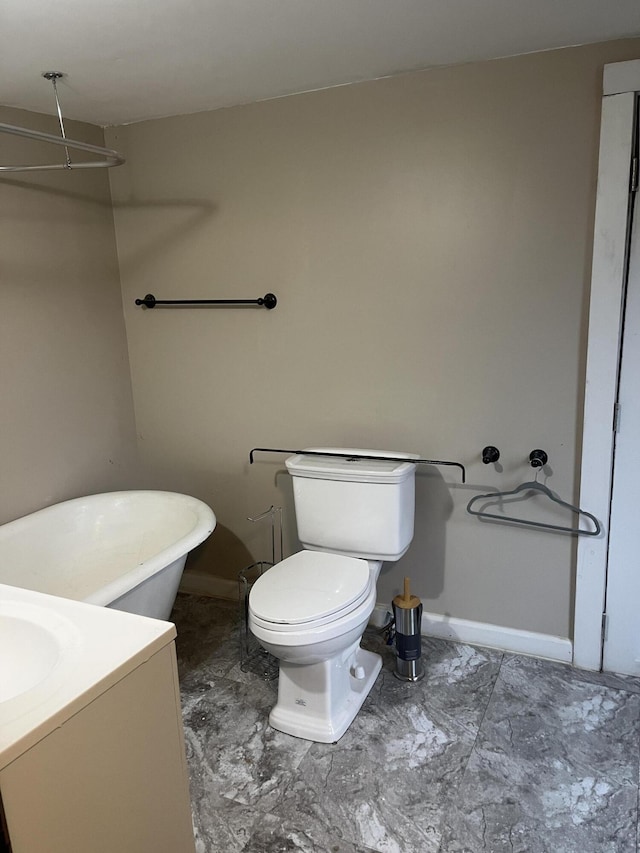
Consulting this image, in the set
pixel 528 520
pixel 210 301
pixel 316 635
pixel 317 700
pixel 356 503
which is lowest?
pixel 317 700

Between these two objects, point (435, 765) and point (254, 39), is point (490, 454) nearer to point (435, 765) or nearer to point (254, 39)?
point (435, 765)

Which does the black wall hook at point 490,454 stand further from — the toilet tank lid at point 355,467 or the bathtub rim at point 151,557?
the bathtub rim at point 151,557

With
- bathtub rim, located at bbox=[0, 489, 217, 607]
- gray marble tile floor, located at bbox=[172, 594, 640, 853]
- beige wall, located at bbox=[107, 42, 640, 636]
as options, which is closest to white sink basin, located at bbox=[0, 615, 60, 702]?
bathtub rim, located at bbox=[0, 489, 217, 607]

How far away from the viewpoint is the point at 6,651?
4.22ft

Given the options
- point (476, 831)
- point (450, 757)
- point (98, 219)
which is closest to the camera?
point (476, 831)

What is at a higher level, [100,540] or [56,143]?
[56,143]

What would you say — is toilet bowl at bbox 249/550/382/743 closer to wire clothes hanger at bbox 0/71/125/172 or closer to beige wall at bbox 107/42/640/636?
beige wall at bbox 107/42/640/636

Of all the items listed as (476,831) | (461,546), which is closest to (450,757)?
(476,831)

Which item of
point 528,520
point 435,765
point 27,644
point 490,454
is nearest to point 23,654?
point 27,644

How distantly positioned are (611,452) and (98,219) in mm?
2373

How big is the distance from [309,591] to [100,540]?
3.60 feet

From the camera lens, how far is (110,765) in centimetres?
109

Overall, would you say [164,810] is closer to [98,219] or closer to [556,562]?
[556,562]

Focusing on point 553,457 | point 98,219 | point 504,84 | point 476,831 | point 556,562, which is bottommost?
point 476,831
